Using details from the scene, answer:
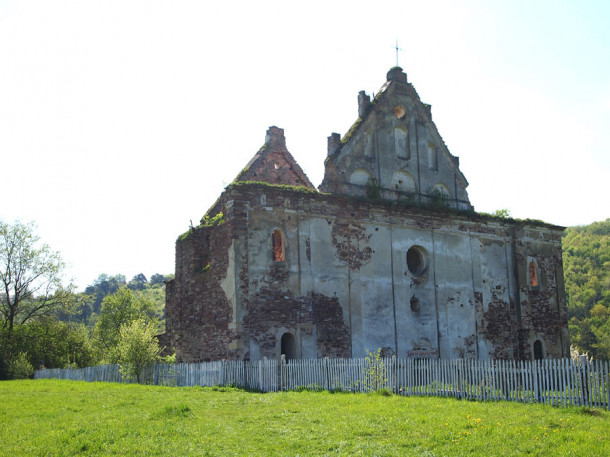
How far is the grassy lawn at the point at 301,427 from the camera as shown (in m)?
11.2

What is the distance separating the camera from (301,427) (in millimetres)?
12891

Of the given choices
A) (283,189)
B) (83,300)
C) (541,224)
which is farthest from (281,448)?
(83,300)

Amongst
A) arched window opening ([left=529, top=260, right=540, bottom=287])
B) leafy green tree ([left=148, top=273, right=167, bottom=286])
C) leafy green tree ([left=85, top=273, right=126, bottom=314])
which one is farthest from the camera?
leafy green tree ([left=148, top=273, right=167, bottom=286])

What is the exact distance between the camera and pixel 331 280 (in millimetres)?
24797

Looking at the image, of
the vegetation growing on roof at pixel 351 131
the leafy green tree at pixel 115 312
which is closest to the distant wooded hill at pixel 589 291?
the leafy green tree at pixel 115 312

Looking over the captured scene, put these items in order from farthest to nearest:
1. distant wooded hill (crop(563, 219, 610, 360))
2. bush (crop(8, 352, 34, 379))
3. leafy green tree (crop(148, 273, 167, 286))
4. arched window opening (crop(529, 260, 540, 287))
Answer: leafy green tree (crop(148, 273, 167, 286)), distant wooded hill (crop(563, 219, 610, 360)), bush (crop(8, 352, 34, 379)), arched window opening (crop(529, 260, 540, 287))

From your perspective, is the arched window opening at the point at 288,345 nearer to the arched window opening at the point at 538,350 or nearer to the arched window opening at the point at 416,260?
the arched window opening at the point at 416,260

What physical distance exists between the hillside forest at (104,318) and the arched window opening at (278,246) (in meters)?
8.83

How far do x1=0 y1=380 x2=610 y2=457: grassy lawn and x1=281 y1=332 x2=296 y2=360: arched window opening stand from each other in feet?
20.0

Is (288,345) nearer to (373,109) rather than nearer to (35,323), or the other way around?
(373,109)

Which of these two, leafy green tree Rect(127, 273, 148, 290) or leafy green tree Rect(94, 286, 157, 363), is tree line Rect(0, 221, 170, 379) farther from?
leafy green tree Rect(127, 273, 148, 290)

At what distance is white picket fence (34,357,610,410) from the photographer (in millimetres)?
15406

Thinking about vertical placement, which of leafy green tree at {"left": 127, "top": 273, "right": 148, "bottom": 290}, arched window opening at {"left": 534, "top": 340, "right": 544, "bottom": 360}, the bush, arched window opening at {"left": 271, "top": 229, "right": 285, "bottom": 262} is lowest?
the bush

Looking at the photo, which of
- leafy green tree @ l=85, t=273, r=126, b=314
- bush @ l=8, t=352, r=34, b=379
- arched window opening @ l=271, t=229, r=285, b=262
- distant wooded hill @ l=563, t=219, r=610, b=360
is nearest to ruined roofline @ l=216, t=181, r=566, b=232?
arched window opening @ l=271, t=229, r=285, b=262
